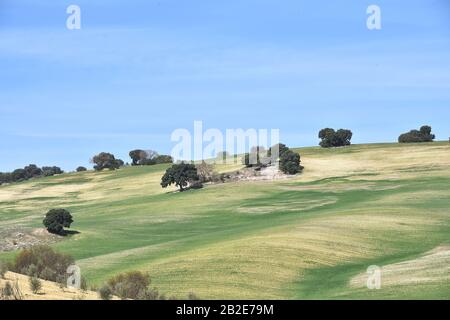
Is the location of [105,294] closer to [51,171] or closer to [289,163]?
[289,163]

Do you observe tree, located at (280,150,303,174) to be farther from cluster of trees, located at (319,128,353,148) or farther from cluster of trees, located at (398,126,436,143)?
cluster of trees, located at (398,126,436,143)

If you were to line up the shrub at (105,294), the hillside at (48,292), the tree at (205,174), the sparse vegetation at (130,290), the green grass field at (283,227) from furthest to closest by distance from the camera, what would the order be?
the tree at (205,174)
the green grass field at (283,227)
the sparse vegetation at (130,290)
the shrub at (105,294)
the hillside at (48,292)

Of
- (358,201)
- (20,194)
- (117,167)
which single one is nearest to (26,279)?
(358,201)

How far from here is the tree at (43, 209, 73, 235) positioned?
6988cm

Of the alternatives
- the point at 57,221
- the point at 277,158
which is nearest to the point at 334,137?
the point at 277,158

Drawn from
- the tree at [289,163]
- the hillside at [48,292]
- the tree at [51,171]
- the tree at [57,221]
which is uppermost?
the tree at [289,163]

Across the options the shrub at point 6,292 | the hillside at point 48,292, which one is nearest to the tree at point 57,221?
the hillside at point 48,292

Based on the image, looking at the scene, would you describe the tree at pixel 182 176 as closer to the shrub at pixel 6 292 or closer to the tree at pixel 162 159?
the tree at pixel 162 159

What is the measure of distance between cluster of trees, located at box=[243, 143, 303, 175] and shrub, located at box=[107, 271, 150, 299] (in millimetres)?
70832

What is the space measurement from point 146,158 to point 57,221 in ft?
304

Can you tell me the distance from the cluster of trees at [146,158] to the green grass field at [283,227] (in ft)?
105

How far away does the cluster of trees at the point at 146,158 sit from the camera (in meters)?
160

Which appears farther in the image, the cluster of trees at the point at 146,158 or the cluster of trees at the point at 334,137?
the cluster of trees at the point at 146,158

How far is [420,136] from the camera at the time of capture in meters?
137
